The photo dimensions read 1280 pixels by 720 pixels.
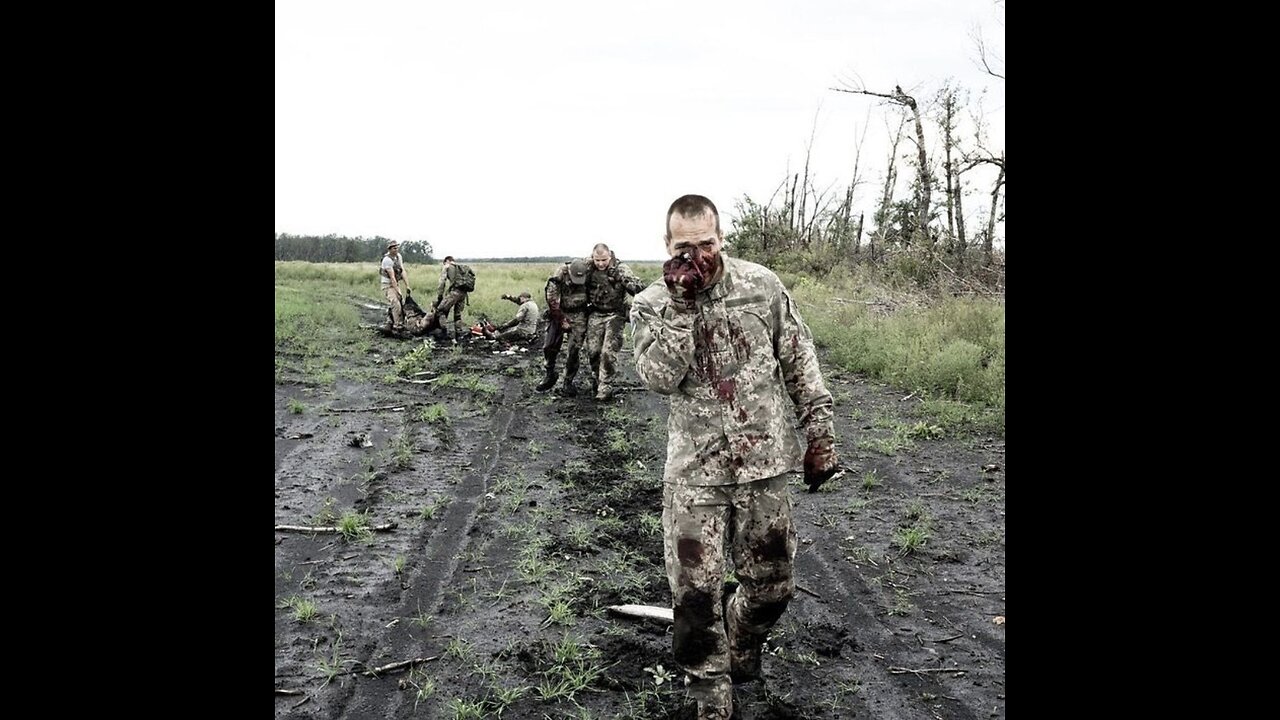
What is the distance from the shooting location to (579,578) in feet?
17.1

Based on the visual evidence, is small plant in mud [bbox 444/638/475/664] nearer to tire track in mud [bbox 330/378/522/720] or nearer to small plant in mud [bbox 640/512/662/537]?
tire track in mud [bbox 330/378/522/720]

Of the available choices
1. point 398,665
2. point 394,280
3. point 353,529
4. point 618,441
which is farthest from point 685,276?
point 394,280

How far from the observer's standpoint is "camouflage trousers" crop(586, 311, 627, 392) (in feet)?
36.2

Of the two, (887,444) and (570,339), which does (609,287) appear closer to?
(570,339)

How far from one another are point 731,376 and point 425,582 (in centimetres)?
292

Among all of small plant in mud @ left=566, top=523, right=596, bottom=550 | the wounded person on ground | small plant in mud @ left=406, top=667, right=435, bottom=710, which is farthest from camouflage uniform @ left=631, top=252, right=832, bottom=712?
the wounded person on ground

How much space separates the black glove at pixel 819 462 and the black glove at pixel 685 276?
0.82m

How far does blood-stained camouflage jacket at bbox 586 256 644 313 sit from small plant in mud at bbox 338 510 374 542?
5.37 metres

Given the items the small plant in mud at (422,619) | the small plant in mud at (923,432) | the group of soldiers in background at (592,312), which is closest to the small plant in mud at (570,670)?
the small plant in mud at (422,619)

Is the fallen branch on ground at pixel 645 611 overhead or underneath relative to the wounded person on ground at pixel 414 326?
underneath

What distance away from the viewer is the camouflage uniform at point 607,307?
10969 mm

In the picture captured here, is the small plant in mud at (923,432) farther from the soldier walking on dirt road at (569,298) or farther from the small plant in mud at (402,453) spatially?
the small plant in mud at (402,453)
